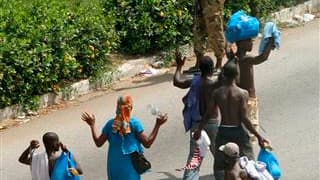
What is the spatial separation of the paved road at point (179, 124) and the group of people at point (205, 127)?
0.98m

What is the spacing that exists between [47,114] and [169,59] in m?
2.68

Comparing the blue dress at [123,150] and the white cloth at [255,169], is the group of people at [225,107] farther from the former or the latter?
the blue dress at [123,150]

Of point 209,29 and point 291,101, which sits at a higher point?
point 209,29

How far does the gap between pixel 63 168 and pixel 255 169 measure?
157 cm

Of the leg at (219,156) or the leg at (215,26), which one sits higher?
the leg at (215,26)

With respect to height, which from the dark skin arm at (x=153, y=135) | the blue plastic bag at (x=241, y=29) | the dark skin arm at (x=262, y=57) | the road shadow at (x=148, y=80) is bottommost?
the dark skin arm at (x=153, y=135)

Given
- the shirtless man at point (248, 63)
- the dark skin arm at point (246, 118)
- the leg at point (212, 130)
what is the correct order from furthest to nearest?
the shirtless man at point (248, 63)
the leg at point (212, 130)
the dark skin arm at point (246, 118)

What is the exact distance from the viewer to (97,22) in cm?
1155

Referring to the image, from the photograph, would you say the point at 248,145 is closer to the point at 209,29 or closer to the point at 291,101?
the point at 291,101

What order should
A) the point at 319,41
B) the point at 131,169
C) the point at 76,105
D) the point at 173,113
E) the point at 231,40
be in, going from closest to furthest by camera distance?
1. the point at 131,169
2. the point at 231,40
3. the point at 173,113
4. the point at 76,105
5. the point at 319,41

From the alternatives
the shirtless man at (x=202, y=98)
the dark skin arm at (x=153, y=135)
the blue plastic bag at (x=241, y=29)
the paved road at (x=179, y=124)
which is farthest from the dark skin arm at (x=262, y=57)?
the dark skin arm at (x=153, y=135)

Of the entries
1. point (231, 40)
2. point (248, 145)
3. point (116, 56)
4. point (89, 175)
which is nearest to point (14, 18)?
point (116, 56)

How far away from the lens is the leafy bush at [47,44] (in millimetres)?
10320

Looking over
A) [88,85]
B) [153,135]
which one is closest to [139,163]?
[153,135]
